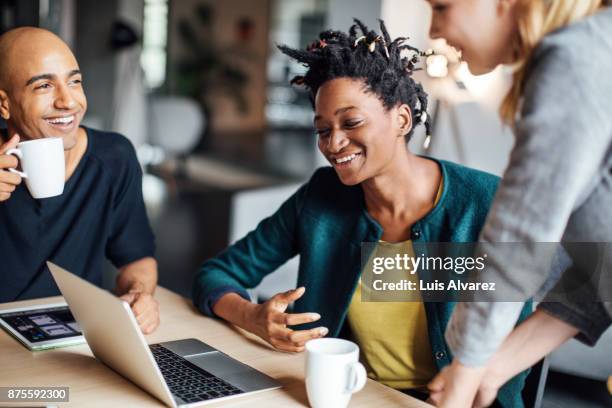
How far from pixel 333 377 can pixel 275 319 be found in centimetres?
34

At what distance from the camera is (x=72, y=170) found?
1.83 meters

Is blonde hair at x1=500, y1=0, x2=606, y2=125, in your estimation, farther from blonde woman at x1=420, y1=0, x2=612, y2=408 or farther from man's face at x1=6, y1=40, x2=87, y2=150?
man's face at x1=6, y1=40, x2=87, y2=150

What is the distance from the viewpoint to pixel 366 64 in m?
1.57

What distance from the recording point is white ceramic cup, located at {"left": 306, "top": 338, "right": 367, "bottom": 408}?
1.12 m

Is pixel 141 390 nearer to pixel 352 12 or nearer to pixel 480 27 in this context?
pixel 480 27

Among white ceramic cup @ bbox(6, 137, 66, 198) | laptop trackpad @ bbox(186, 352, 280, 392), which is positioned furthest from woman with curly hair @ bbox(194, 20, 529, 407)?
white ceramic cup @ bbox(6, 137, 66, 198)

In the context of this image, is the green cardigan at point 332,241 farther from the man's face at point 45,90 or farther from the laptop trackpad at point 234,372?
the man's face at point 45,90

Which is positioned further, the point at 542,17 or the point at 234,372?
the point at 234,372

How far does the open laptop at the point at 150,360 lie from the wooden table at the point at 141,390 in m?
0.02

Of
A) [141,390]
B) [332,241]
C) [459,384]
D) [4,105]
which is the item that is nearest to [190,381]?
[141,390]

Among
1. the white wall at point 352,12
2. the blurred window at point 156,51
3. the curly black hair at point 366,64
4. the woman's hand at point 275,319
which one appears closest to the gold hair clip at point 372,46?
the curly black hair at point 366,64

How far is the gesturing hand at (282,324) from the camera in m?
1.38

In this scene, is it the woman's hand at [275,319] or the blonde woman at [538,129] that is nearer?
the blonde woman at [538,129]

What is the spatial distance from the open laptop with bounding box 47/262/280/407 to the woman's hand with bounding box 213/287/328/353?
10 centimetres
